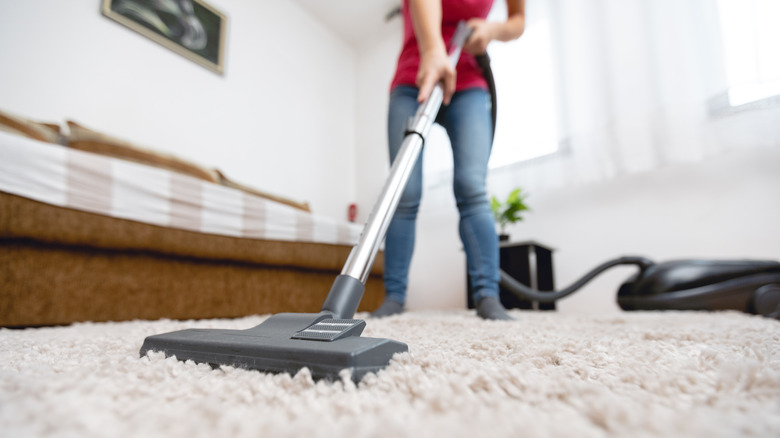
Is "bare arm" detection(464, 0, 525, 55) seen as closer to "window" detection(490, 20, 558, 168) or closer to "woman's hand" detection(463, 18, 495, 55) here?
"woman's hand" detection(463, 18, 495, 55)

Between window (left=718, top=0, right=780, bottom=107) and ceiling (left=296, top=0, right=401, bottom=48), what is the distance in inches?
69.4

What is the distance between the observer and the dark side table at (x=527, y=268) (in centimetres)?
150

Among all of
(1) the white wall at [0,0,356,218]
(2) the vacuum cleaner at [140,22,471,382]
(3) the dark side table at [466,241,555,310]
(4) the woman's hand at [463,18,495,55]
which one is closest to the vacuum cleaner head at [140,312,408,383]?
(2) the vacuum cleaner at [140,22,471,382]

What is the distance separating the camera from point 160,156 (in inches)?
48.4

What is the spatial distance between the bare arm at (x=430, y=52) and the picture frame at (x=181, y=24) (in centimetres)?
156

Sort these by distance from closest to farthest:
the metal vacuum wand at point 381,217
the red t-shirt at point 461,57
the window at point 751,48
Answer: the metal vacuum wand at point 381,217
the red t-shirt at point 461,57
the window at point 751,48

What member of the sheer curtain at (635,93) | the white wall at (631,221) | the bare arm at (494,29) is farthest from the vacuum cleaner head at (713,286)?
the bare arm at (494,29)

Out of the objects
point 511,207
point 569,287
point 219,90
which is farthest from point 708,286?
point 219,90

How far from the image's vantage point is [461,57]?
0.98 meters

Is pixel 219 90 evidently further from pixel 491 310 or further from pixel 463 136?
pixel 491 310

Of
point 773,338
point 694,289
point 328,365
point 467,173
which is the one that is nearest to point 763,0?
point 694,289

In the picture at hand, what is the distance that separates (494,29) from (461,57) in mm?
105

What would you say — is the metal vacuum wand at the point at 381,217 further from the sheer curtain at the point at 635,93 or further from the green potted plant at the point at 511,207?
the sheer curtain at the point at 635,93

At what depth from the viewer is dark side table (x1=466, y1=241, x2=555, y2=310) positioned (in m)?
1.50
